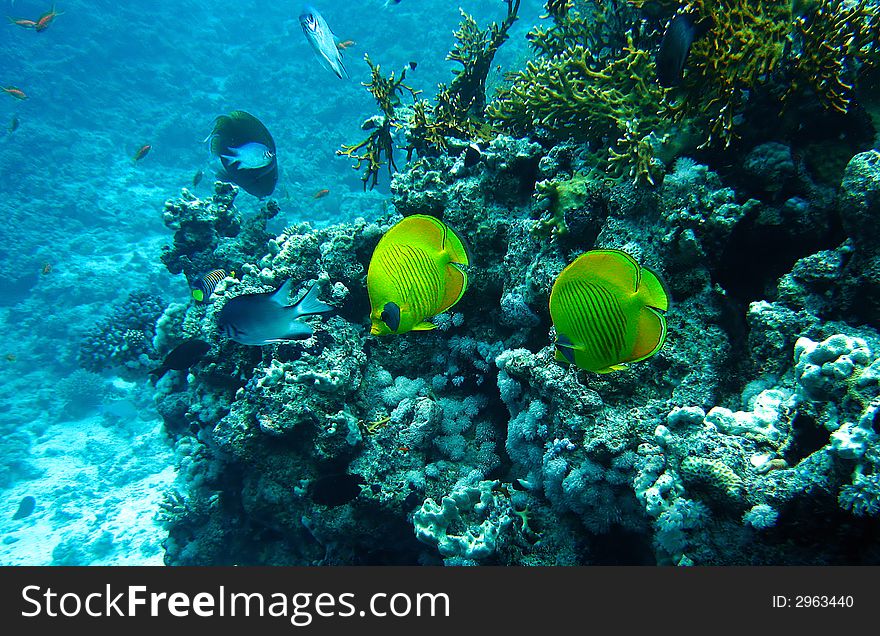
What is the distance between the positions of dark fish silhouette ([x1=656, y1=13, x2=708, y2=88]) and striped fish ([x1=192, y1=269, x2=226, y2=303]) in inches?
205

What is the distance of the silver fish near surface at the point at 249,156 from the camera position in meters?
4.80

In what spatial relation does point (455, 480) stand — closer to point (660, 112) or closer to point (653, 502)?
point (653, 502)

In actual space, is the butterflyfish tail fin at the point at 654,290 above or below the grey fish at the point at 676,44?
below

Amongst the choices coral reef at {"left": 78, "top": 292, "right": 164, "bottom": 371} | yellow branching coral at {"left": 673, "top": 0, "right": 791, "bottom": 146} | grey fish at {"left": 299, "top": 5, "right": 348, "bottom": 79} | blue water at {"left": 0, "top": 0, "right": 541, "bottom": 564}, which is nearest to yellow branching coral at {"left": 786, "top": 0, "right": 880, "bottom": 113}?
yellow branching coral at {"left": 673, "top": 0, "right": 791, "bottom": 146}

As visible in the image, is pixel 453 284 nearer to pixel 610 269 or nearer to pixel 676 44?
pixel 610 269

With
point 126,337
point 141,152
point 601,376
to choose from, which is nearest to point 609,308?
point 601,376

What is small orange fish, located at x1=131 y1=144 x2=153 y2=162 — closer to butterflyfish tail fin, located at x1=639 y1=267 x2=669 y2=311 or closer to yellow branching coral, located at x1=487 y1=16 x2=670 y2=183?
yellow branching coral, located at x1=487 y1=16 x2=670 y2=183

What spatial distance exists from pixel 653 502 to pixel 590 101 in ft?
9.12

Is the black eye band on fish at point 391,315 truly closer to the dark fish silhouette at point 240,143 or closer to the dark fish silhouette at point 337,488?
the dark fish silhouette at point 337,488

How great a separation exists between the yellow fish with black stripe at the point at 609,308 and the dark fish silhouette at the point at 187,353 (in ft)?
13.3

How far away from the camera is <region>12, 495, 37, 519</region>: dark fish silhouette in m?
9.78

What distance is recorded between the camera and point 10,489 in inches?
416

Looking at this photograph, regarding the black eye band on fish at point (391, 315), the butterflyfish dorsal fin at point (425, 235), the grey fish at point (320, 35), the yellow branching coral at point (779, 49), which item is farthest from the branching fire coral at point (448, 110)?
the black eye band on fish at point (391, 315)

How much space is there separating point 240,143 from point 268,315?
3255 mm
